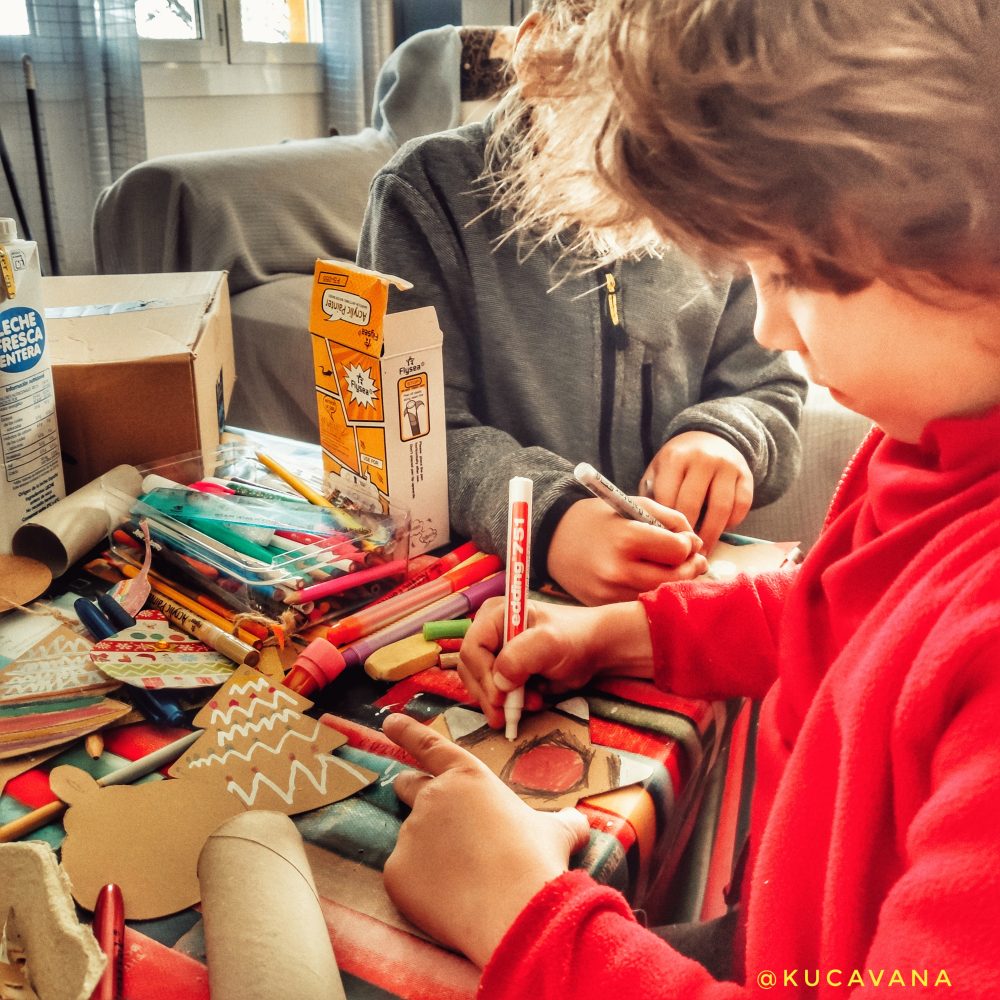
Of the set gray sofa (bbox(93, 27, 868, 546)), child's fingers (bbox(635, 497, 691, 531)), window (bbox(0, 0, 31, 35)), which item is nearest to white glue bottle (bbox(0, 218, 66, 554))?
child's fingers (bbox(635, 497, 691, 531))

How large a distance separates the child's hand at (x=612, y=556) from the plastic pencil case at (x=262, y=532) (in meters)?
0.12

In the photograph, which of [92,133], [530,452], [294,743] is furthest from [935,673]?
[92,133]

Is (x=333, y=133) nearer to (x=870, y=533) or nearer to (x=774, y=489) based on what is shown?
(x=774, y=489)

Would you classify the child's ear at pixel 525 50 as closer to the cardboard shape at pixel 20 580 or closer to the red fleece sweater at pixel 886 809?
the red fleece sweater at pixel 886 809

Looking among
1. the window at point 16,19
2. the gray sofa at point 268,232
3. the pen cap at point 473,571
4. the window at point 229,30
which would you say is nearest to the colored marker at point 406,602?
the pen cap at point 473,571

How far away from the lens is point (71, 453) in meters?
0.81

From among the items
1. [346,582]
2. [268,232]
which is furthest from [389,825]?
[268,232]

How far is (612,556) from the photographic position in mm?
682

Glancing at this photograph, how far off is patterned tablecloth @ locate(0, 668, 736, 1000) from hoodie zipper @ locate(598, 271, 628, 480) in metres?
0.39

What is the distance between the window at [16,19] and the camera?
1.98m

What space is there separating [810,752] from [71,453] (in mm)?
648

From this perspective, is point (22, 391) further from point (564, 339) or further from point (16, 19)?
point (16, 19)

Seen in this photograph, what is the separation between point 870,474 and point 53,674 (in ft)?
1.55

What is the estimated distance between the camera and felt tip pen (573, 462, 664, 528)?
68cm
